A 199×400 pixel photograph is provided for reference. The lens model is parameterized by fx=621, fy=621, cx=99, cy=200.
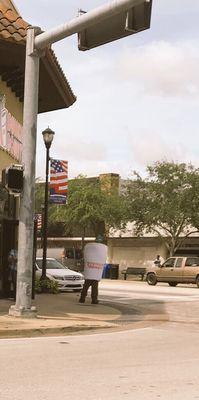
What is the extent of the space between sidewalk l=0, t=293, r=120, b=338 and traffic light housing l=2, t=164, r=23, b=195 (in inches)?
104

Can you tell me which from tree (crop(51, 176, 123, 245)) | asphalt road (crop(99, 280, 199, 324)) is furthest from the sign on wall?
tree (crop(51, 176, 123, 245))

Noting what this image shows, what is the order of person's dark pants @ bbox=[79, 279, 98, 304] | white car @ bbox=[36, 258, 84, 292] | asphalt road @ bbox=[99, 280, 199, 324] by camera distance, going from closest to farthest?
asphalt road @ bbox=[99, 280, 199, 324]
person's dark pants @ bbox=[79, 279, 98, 304]
white car @ bbox=[36, 258, 84, 292]

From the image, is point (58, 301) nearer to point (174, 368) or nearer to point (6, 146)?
point (6, 146)

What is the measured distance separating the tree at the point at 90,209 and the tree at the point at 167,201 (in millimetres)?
3373

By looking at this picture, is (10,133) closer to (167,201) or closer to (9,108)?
(9,108)

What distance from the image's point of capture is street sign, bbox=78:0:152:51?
34.9 ft

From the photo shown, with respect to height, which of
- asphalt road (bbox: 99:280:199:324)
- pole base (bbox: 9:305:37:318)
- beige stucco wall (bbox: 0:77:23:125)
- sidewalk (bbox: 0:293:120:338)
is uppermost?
beige stucco wall (bbox: 0:77:23:125)

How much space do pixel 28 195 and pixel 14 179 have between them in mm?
469

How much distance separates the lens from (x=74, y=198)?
51.2 metres

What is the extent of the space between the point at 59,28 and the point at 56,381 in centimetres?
738

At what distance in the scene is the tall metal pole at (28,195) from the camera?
12883 millimetres

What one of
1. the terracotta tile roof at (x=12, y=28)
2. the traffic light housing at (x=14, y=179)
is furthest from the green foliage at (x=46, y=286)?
the terracotta tile roof at (x=12, y=28)

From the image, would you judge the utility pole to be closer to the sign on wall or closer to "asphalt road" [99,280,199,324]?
"asphalt road" [99,280,199,324]

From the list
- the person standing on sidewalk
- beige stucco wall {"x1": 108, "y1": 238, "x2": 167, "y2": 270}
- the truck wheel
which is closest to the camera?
the person standing on sidewalk
